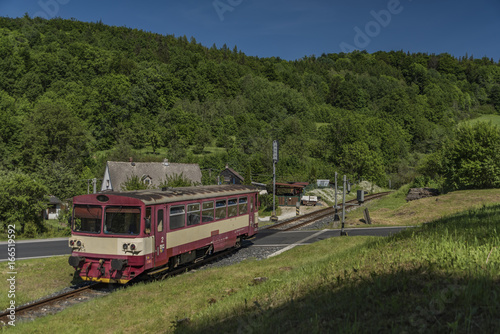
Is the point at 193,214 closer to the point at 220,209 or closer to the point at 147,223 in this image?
the point at 220,209

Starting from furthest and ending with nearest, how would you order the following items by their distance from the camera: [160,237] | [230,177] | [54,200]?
[230,177] → [54,200] → [160,237]

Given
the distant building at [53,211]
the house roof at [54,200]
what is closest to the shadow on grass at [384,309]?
the house roof at [54,200]

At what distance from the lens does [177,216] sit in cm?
A: 1612

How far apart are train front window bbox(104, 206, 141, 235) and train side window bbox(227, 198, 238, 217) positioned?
6.45m

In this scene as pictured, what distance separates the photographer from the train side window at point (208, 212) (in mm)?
17859

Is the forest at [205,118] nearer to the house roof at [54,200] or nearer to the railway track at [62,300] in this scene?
the house roof at [54,200]

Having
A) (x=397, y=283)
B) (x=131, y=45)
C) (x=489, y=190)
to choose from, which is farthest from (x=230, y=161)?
(x=131, y=45)

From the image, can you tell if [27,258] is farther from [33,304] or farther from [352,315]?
[352,315]

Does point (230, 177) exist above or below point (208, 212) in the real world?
above

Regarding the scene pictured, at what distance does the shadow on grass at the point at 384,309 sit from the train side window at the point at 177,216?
24.6 feet

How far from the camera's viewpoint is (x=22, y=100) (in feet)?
320

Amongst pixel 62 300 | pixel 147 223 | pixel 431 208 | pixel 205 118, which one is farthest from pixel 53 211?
pixel 205 118

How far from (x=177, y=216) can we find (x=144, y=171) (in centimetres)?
4316

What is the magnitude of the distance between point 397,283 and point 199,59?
509 feet
